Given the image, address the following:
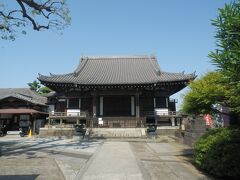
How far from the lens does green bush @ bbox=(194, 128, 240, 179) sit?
315 inches

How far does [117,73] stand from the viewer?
3212 centimetres

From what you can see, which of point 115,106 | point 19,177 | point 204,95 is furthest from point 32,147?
point 115,106

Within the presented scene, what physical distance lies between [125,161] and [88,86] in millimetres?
17884

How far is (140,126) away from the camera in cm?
2714

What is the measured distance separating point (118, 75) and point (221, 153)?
23425 mm

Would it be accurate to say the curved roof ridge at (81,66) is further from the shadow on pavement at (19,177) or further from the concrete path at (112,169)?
the shadow on pavement at (19,177)

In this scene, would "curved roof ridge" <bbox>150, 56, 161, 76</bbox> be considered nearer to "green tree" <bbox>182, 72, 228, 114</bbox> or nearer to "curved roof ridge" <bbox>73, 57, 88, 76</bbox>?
"curved roof ridge" <bbox>73, 57, 88, 76</bbox>

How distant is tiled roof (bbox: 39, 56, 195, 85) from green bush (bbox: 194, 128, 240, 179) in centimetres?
1812

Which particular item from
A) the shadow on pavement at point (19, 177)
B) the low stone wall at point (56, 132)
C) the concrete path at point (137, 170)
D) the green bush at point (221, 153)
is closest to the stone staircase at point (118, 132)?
the low stone wall at point (56, 132)

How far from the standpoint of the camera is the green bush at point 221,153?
800 cm

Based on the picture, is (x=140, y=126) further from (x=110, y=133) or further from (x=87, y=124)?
(x=87, y=124)

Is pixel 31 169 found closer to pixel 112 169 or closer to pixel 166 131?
pixel 112 169

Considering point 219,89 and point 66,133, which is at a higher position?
point 219,89

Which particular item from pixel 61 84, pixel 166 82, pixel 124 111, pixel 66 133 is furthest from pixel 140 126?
pixel 61 84
